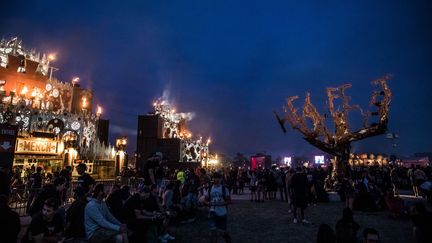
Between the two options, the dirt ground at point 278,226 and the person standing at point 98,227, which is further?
the dirt ground at point 278,226

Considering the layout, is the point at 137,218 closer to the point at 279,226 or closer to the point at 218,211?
the point at 218,211

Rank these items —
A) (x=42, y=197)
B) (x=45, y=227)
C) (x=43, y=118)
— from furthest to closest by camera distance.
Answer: (x=43, y=118) → (x=42, y=197) → (x=45, y=227)

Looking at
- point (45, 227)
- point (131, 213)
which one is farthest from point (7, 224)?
point (131, 213)

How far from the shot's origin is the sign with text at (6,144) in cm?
1062

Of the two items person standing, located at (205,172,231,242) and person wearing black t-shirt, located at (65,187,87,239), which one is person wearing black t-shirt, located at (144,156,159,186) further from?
person wearing black t-shirt, located at (65,187,87,239)

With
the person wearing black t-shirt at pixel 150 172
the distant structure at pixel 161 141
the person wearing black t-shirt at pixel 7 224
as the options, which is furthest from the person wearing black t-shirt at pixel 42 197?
the distant structure at pixel 161 141

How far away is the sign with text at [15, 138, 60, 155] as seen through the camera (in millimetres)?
22984

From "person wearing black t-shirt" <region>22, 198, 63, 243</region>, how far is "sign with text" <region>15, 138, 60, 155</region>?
22.6 metres

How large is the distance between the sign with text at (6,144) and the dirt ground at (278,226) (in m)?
7.40

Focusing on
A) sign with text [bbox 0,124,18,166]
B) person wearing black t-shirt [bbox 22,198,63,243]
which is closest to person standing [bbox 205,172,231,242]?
person wearing black t-shirt [bbox 22,198,63,243]

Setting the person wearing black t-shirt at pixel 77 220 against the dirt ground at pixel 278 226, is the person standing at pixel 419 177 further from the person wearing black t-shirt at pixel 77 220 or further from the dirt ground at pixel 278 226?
the person wearing black t-shirt at pixel 77 220

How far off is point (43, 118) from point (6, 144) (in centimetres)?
2092

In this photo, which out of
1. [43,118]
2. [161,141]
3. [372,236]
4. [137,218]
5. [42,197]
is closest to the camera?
[372,236]

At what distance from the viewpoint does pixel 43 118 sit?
28.9m
